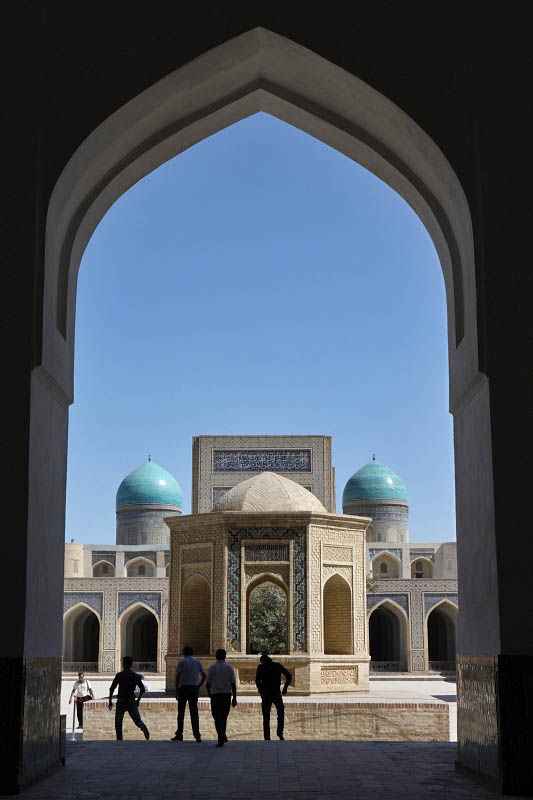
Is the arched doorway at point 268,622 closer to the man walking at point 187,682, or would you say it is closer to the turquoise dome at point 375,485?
the turquoise dome at point 375,485

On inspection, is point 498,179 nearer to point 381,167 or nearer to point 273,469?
point 381,167

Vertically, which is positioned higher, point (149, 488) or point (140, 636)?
point (149, 488)

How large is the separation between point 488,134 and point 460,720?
2.61m

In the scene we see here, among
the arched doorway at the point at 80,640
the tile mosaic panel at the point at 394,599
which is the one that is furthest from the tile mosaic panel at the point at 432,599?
the arched doorway at the point at 80,640

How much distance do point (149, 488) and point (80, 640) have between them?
5.58 metres

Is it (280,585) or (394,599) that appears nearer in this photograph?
(280,585)

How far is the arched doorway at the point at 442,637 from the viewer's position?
2292cm

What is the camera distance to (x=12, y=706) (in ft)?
12.1

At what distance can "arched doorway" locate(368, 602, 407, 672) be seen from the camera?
72.6 ft

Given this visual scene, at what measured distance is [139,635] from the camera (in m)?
24.9

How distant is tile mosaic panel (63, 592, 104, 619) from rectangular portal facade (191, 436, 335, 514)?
117 inches

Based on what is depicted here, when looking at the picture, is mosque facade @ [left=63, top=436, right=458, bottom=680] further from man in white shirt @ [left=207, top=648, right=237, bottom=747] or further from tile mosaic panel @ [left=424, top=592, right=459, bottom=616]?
man in white shirt @ [left=207, top=648, right=237, bottom=747]

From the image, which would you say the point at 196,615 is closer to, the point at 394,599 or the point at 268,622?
the point at 268,622

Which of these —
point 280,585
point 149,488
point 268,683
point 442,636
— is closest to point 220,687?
point 268,683
